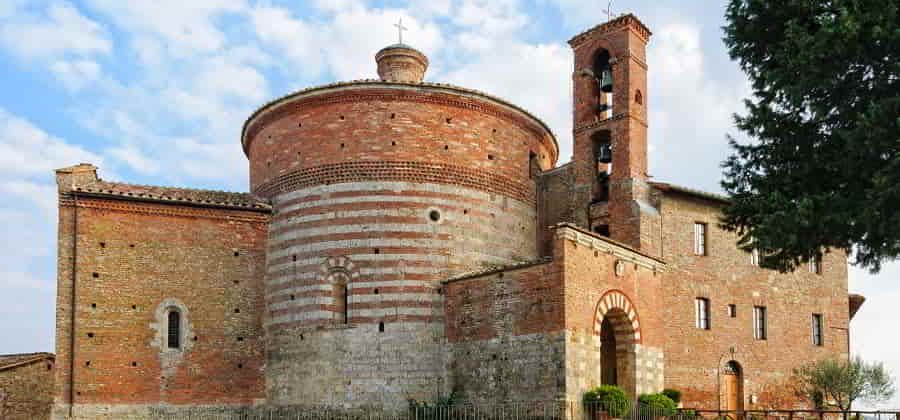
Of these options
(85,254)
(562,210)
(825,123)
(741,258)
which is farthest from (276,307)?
(825,123)

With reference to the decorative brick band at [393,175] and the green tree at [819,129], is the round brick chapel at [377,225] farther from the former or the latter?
the green tree at [819,129]

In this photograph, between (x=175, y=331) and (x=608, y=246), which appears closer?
(x=608, y=246)

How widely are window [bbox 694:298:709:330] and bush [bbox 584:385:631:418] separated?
5974mm

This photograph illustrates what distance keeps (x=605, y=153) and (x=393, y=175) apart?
21.2 ft

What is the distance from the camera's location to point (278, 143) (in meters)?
27.5

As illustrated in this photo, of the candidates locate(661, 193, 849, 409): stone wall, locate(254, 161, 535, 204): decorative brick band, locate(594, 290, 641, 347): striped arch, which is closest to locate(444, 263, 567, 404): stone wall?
locate(594, 290, 641, 347): striped arch

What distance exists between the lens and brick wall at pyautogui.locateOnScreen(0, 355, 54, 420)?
83.8 ft

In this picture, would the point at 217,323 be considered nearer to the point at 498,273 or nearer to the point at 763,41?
the point at 498,273

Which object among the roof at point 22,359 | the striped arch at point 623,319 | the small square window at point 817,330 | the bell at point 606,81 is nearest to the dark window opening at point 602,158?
the bell at point 606,81

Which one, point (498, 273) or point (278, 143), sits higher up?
point (278, 143)

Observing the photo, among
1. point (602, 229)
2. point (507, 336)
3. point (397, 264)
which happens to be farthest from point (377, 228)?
point (602, 229)

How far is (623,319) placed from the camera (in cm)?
2403

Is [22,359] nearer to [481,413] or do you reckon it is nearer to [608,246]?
[481,413]

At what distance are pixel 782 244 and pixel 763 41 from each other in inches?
140
